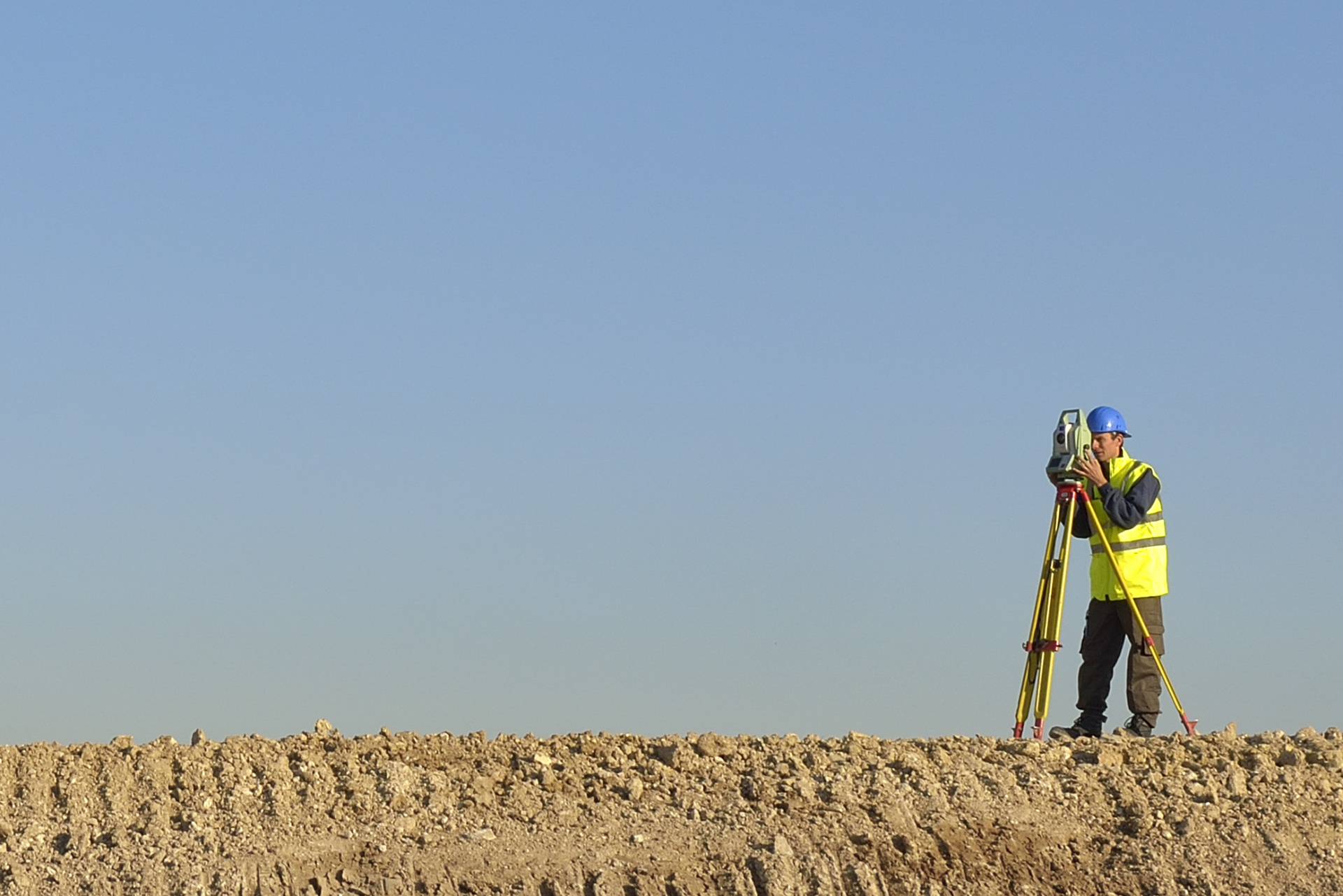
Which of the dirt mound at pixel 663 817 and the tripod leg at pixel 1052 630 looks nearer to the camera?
the dirt mound at pixel 663 817

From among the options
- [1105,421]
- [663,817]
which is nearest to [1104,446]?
[1105,421]

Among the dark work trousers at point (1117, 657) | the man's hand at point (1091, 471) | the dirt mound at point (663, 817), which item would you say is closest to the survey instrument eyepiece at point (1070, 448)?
the man's hand at point (1091, 471)

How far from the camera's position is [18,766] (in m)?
10.1

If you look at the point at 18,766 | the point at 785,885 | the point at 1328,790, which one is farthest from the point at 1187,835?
the point at 18,766

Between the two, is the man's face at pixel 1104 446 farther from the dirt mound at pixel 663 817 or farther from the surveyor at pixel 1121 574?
the dirt mound at pixel 663 817

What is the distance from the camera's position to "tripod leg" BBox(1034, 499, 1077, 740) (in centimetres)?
1153

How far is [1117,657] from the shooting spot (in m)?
12.0

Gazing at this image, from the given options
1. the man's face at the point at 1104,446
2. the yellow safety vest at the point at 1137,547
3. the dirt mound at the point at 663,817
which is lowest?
the dirt mound at the point at 663,817

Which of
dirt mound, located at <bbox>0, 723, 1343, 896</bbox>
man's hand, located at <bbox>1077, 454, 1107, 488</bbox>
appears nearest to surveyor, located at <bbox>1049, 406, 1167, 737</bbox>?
man's hand, located at <bbox>1077, 454, 1107, 488</bbox>

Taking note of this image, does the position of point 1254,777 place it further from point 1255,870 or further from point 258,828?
point 258,828

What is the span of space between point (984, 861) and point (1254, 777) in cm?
187

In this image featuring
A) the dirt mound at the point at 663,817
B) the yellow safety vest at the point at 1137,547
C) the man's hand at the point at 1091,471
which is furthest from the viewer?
the yellow safety vest at the point at 1137,547

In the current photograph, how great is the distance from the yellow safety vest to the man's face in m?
0.12

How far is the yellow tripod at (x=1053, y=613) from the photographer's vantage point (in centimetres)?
1154
